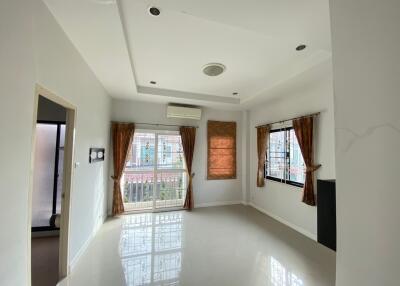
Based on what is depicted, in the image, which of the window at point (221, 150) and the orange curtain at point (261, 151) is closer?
the orange curtain at point (261, 151)

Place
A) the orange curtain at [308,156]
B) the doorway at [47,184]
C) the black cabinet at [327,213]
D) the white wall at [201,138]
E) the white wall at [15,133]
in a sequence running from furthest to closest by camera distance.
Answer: the white wall at [201,138] → the orange curtain at [308,156] → the doorway at [47,184] → the white wall at [15,133] → the black cabinet at [327,213]

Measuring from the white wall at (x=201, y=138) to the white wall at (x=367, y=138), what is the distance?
12.7 ft

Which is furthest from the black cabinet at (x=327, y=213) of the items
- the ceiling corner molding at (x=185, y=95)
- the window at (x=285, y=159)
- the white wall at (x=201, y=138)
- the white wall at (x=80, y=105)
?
the white wall at (x=201, y=138)

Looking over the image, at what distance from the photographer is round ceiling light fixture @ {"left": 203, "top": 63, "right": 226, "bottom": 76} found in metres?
2.62

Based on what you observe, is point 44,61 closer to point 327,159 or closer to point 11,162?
point 11,162

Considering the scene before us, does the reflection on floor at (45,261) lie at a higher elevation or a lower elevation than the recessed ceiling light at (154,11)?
lower

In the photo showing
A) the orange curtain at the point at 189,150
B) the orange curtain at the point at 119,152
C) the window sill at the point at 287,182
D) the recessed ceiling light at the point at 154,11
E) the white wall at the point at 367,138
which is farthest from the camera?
the orange curtain at the point at 189,150

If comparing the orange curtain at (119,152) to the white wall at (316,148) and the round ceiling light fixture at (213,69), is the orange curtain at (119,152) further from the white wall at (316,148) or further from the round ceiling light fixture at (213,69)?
the white wall at (316,148)

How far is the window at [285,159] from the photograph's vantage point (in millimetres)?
3404

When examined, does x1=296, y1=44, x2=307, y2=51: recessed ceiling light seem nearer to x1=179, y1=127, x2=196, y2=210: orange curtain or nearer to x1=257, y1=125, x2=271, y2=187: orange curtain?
x1=257, y1=125, x2=271, y2=187: orange curtain

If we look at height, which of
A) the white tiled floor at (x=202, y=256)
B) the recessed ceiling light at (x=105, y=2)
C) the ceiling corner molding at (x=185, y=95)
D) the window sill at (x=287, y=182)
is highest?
the ceiling corner molding at (x=185, y=95)

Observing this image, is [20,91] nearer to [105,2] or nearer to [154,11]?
[105,2]

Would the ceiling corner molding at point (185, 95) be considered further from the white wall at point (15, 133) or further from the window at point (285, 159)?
the white wall at point (15, 133)

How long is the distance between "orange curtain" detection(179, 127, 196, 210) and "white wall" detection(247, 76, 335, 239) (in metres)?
1.62
